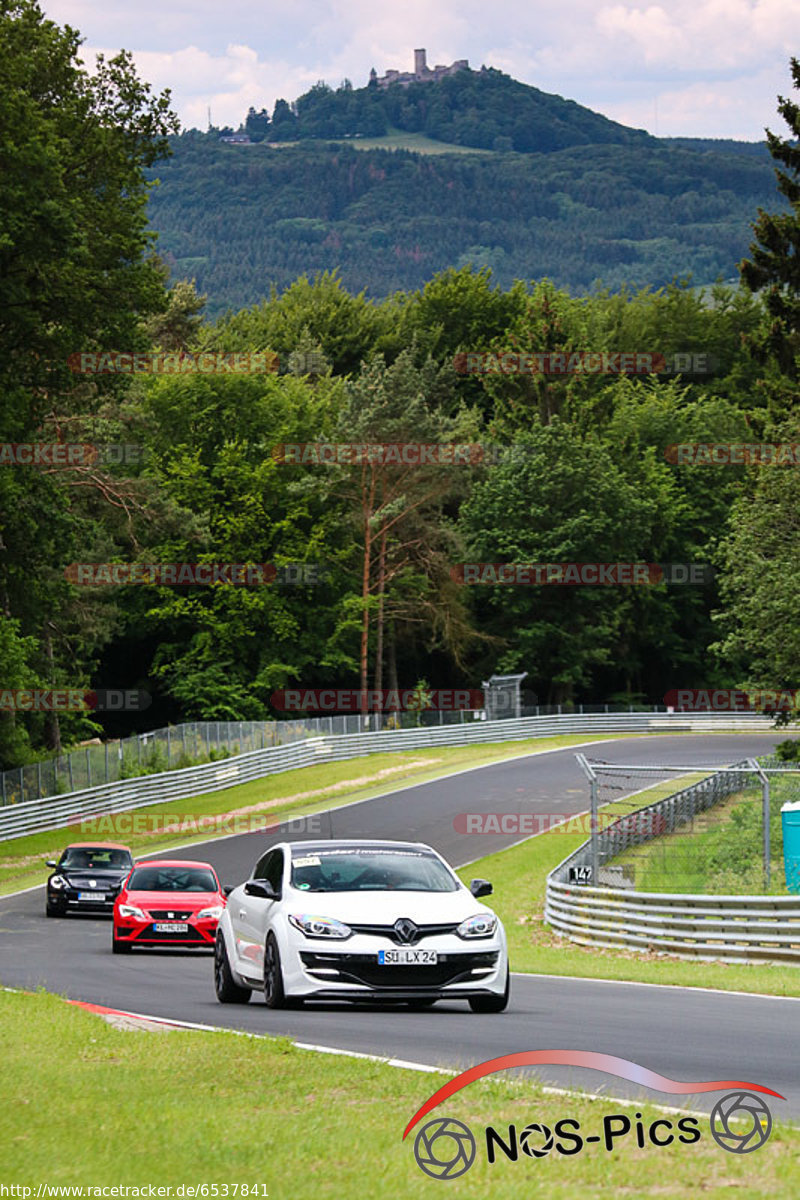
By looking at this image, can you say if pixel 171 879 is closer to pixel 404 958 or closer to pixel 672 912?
pixel 672 912

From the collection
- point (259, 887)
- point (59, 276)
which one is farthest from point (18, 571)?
point (259, 887)

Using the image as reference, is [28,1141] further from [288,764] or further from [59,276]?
[288,764]

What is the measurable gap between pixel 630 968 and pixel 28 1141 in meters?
14.1

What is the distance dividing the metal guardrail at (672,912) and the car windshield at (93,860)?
9013mm

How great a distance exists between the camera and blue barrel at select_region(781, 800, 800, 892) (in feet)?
75.9

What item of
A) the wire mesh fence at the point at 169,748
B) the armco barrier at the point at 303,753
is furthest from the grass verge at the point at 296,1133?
the wire mesh fence at the point at 169,748

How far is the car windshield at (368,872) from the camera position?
14.1m

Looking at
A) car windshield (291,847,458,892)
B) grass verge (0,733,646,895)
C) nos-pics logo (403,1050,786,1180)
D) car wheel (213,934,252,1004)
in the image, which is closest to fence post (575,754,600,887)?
car windshield (291,847,458,892)

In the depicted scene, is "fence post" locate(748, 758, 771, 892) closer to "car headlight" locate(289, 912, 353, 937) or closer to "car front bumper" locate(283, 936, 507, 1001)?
"car front bumper" locate(283, 936, 507, 1001)

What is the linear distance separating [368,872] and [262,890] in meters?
0.94

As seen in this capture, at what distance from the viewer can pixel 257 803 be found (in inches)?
2057

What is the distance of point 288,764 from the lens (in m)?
60.4

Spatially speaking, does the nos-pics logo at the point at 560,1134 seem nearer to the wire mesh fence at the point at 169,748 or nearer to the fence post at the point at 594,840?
the fence post at the point at 594,840

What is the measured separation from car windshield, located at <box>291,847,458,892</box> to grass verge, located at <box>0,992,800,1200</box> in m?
3.77
